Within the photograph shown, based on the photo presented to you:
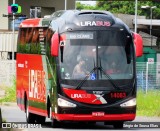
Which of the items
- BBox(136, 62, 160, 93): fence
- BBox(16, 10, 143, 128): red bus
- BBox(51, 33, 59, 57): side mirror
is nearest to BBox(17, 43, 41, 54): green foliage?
BBox(16, 10, 143, 128): red bus

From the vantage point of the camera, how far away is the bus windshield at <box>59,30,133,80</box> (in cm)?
2161

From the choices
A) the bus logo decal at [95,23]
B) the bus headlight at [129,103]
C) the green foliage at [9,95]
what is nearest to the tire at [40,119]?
the bus headlight at [129,103]

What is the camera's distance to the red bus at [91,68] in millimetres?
21453

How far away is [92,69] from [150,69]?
2366 centimetres

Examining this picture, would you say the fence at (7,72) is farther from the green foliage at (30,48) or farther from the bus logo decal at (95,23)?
the bus logo decal at (95,23)

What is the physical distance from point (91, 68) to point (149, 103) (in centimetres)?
1492

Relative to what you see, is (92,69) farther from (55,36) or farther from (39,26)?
(39,26)

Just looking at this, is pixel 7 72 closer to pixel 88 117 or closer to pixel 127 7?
pixel 88 117

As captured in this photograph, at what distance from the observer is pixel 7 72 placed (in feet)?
181

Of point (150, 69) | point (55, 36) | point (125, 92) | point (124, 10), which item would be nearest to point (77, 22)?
point (55, 36)

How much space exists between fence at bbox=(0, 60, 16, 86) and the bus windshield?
2965 cm

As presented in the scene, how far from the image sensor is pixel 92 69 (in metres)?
21.6

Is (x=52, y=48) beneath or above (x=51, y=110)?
above

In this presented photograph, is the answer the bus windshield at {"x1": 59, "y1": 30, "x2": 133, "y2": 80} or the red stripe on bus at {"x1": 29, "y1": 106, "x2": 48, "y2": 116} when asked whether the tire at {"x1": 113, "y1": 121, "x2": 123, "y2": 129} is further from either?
the red stripe on bus at {"x1": 29, "y1": 106, "x2": 48, "y2": 116}
